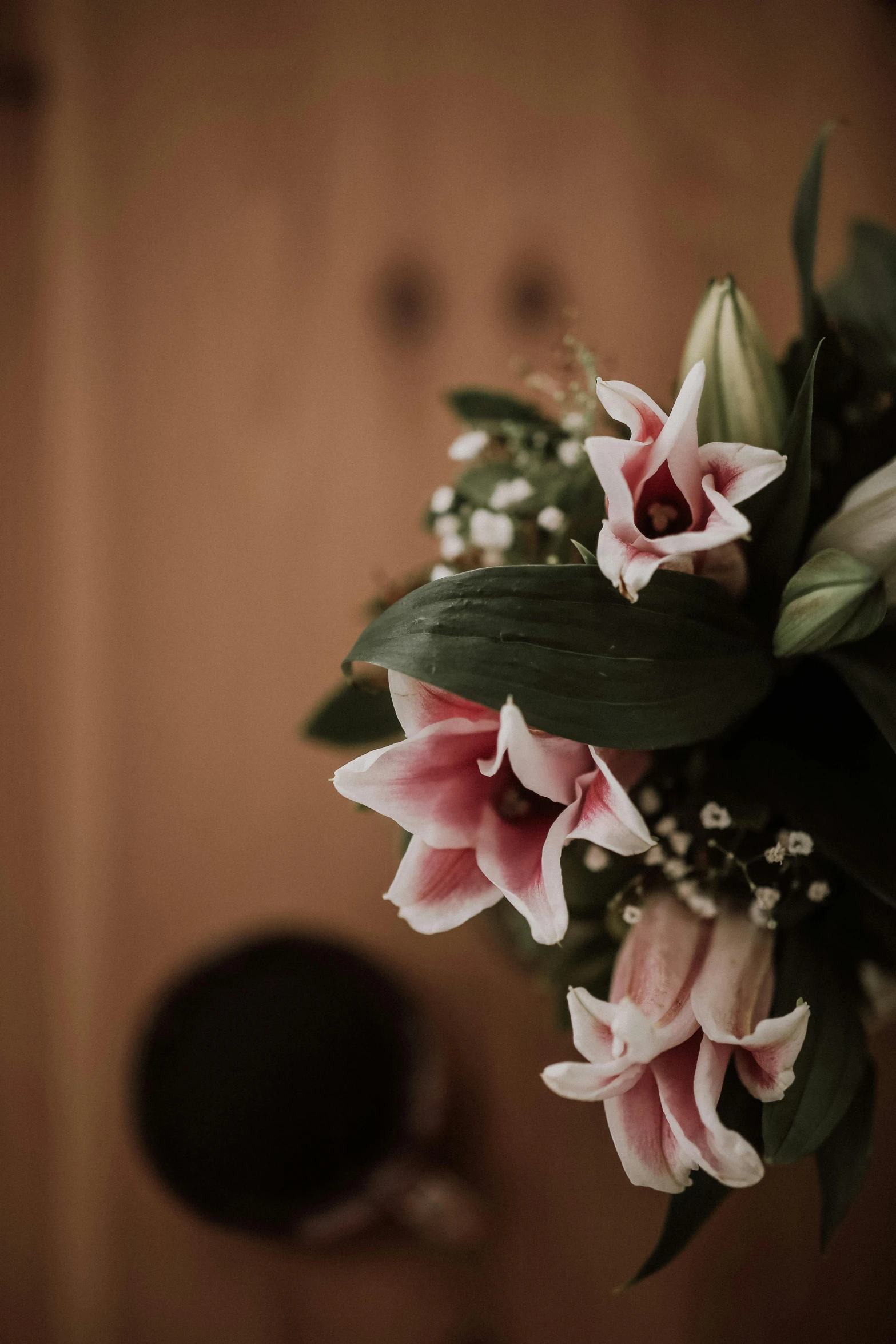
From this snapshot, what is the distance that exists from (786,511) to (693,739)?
0.29ft

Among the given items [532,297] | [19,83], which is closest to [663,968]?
[532,297]

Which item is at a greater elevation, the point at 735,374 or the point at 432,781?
the point at 735,374

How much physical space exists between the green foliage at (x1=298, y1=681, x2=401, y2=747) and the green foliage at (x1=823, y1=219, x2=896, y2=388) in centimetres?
29

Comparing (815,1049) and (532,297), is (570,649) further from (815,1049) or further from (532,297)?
(532,297)

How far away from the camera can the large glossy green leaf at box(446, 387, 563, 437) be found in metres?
0.47

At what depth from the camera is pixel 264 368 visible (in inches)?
30.9

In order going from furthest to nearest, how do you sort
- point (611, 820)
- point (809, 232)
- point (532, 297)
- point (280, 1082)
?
point (532, 297), point (280, 1082), point (809, 232), point (611, 820)

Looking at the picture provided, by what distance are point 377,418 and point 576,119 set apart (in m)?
0.29

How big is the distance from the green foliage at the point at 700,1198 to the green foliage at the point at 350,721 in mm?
199

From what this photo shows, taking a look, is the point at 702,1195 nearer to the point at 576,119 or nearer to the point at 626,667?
the point at 626,667

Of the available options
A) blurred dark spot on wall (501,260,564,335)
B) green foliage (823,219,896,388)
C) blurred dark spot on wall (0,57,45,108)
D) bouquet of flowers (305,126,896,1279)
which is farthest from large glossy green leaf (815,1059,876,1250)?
blurred dark spot on wall (0,57,45,108)

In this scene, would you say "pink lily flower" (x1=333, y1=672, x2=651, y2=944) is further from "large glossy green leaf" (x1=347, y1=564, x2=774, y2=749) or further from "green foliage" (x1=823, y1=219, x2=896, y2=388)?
"green foliage" (x1=823, y1=219, x2=896, y2=388)

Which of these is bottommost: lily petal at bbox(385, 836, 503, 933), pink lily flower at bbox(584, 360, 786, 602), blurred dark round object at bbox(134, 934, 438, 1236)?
blurred dark round object at bbox(134, 934, 438, 1236)

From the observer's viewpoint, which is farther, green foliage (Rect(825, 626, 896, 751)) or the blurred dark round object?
the blurred dark round object
